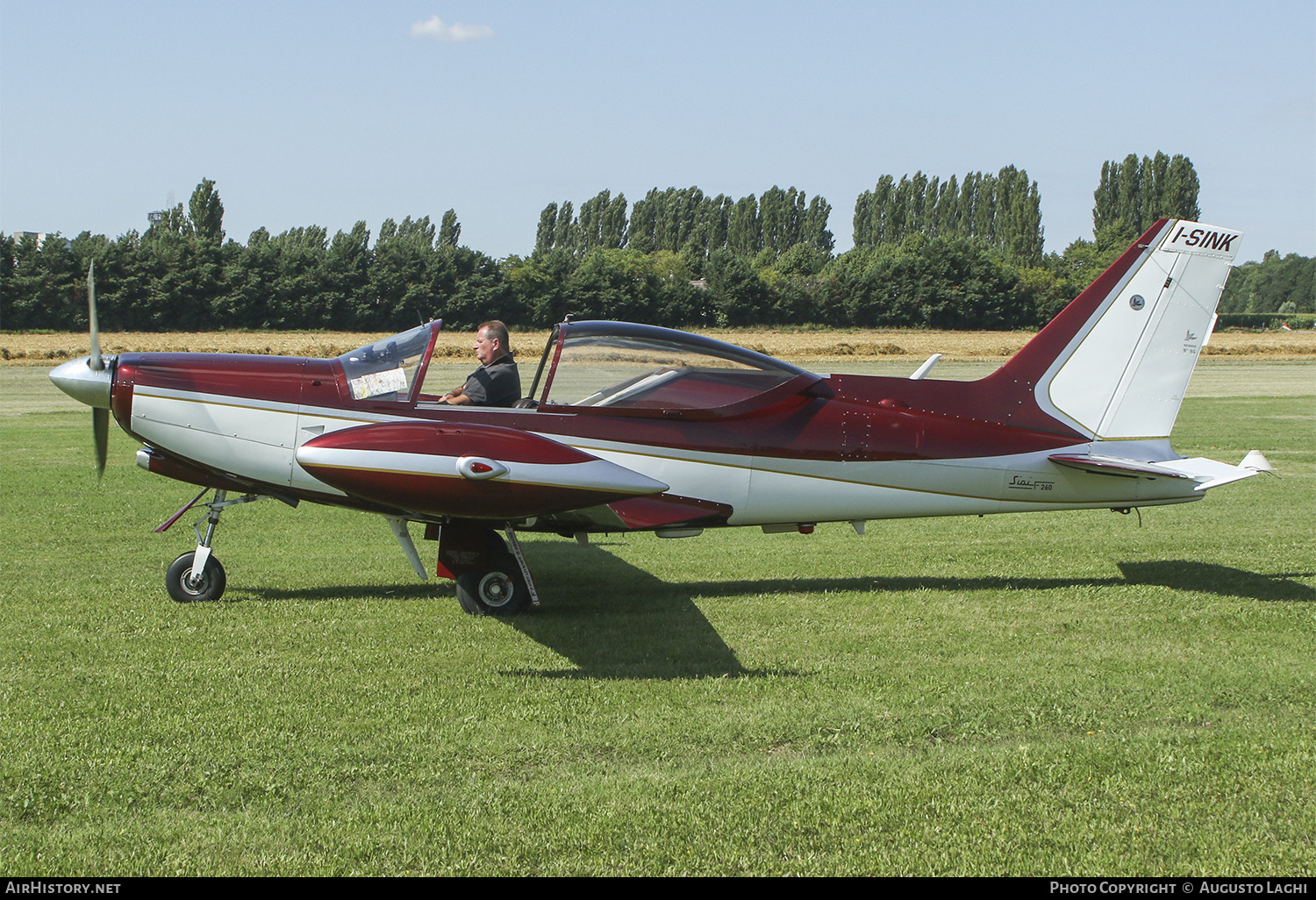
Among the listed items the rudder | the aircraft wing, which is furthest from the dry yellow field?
the aircraft wing

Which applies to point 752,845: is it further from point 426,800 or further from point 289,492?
point 289,492

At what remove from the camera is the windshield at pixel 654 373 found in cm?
755

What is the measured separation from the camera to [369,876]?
3580 mm

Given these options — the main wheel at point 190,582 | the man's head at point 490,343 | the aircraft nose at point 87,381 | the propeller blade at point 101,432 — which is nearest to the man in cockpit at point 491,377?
the man's head at point 490,343

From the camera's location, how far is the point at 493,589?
24.8 feet

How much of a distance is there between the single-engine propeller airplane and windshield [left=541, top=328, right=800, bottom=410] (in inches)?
0.5

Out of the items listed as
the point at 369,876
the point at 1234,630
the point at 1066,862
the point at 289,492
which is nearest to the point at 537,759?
the point at 369,876

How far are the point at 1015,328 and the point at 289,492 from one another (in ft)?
224

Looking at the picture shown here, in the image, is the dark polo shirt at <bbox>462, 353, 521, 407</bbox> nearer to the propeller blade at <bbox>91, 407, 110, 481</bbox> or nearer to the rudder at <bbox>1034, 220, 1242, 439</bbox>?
the propeller blade at <bbox>91, 407, 110, 481</bbox>

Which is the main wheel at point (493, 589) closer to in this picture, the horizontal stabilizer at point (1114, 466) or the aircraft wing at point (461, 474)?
the aircraft wing at point (461, 474)

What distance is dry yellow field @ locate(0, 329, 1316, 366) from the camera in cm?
4306

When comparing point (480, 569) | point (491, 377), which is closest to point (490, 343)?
point (491, 377)

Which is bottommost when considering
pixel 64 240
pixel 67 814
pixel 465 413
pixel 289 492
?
pixel 67 814

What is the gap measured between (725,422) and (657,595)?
1.60 meters
